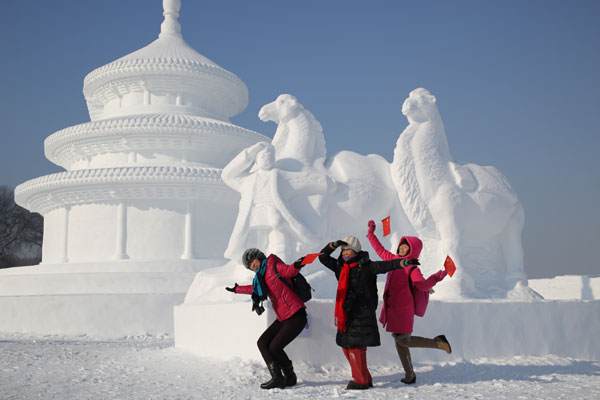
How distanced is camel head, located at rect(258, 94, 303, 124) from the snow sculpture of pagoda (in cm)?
578

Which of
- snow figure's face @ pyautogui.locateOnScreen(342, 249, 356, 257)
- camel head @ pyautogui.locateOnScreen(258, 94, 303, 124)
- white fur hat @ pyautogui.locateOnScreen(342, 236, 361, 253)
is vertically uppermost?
camel head @ pyautogui.locateOnScreen(258, 94, 303, 124)

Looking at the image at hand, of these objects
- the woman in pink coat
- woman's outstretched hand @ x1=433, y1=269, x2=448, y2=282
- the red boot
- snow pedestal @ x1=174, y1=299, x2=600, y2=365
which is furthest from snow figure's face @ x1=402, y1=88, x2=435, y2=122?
the red boot

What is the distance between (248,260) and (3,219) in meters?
33.0

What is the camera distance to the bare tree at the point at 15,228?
1334 inches

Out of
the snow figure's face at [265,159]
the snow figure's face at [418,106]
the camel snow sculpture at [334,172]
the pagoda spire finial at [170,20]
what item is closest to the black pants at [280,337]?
the camel snow sculpture at [334,172]

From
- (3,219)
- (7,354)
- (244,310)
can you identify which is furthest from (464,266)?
(3,219)

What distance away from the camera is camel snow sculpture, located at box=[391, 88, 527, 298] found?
27.7ft

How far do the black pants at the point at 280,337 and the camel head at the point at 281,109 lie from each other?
4536 mm

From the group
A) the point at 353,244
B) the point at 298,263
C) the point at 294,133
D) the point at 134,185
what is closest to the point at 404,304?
the point at 353,244

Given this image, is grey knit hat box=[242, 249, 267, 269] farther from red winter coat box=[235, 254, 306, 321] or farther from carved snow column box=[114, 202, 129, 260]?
carved snow column box=[114, 202, 129, 260]

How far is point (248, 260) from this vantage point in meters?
5.48

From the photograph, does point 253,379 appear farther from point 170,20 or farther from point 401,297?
point 170,20

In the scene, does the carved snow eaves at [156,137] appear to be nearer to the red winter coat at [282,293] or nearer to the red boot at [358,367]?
the red winter coat at [282,293]

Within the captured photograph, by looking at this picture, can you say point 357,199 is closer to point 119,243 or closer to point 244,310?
point 244,310
